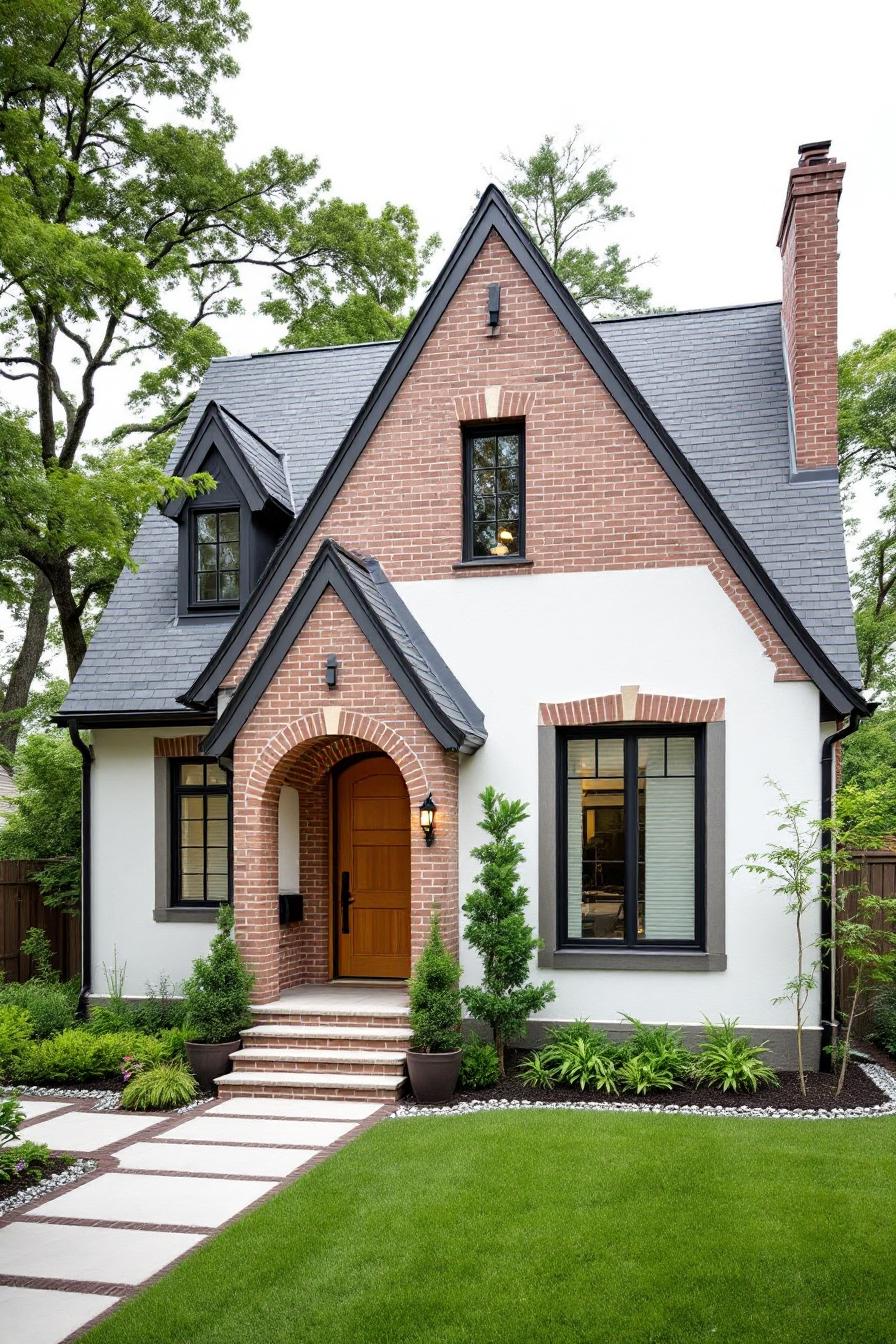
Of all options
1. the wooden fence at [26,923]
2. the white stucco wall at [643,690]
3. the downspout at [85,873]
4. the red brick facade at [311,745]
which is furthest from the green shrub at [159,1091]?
the wooden fence at [26,923]

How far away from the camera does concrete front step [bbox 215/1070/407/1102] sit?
28.5 ft

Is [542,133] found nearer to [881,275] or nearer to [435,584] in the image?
[881,275]

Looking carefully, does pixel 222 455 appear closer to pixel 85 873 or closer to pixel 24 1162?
pixel 85 873

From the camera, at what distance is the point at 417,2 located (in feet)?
26.1

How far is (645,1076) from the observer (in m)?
8.67

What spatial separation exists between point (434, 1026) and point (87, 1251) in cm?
357

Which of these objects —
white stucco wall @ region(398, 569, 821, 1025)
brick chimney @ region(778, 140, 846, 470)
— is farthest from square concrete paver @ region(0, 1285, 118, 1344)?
brick chimney @ region(778, 140, 846, 470)

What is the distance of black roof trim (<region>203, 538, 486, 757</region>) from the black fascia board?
2.16 m

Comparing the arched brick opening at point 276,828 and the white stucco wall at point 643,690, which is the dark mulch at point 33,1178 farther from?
the white stucco wall at point 643,690

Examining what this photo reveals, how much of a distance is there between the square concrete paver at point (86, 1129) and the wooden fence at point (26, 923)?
5.03 m

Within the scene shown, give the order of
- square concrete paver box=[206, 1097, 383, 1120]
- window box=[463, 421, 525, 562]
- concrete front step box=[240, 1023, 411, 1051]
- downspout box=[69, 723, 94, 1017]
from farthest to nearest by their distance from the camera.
→ 1. downspout box=[69, 723, 94, 1017]
2. window box=[463, 421, 525, 562]
3. concrete front step box=[240, 1023, 411, 1051]
4. square concrete paver box=[206, 1097, 383, 1120]

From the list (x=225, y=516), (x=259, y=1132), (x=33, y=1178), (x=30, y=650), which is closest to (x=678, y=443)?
(x=225, y=516)

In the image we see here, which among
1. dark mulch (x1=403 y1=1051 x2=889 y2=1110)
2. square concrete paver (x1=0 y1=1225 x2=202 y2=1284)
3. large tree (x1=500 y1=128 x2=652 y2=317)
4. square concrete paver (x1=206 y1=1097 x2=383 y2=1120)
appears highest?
large tree (x1=500 y1=128 x2=652 y2=317)

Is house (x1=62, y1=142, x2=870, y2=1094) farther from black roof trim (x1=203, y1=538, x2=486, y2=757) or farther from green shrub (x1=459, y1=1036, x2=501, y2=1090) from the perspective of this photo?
green shrub (x1=459, y1=1036, x2=501, y2=1090)
